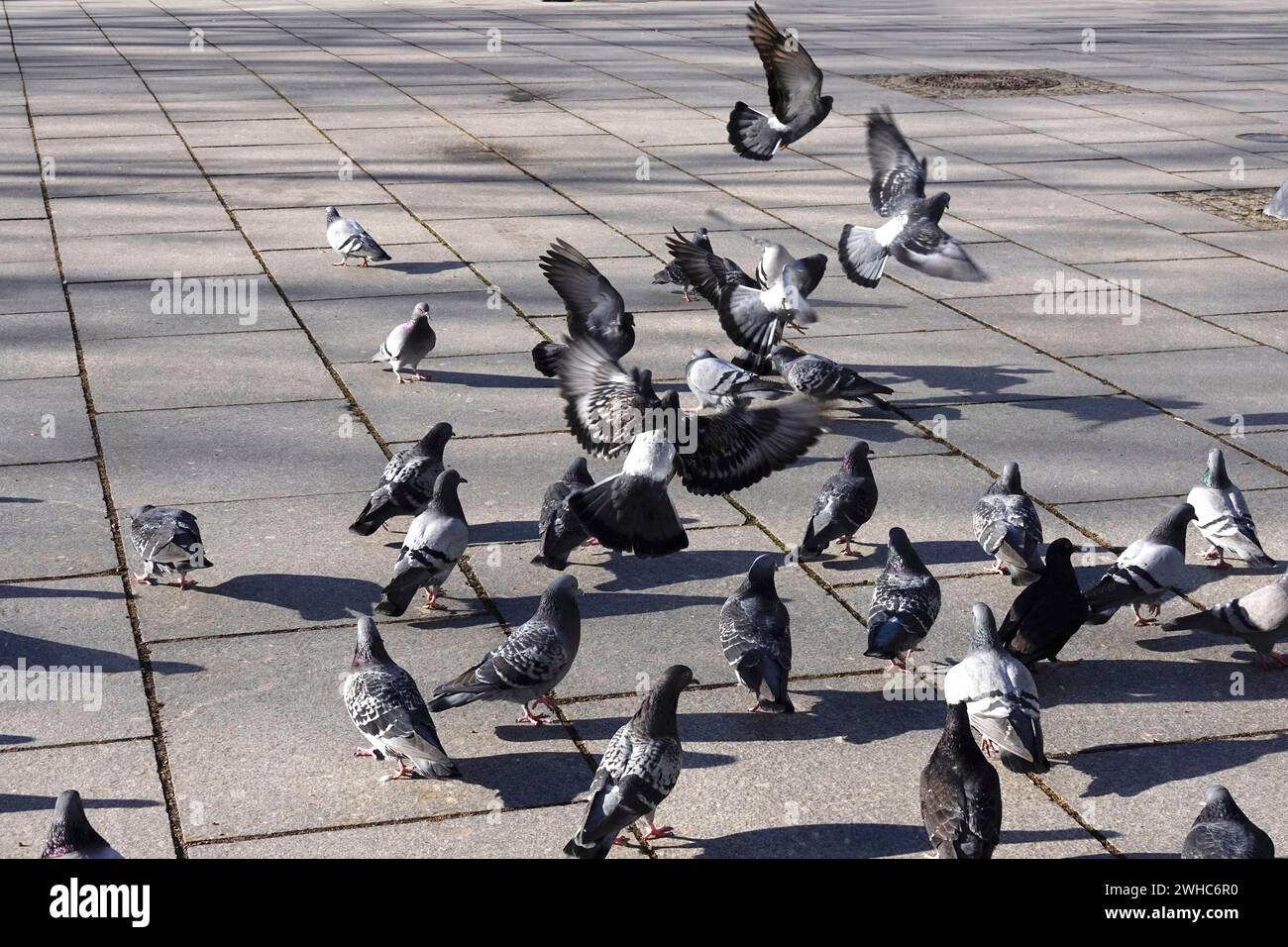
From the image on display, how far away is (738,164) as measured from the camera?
1535 centimetres

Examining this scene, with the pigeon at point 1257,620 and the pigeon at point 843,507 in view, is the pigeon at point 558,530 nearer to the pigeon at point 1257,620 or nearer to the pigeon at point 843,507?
the pigeon at point 843,507

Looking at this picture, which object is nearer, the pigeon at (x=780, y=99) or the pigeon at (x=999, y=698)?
the pigeon at (x=999, y=698)

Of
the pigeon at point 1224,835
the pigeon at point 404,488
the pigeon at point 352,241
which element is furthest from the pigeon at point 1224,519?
the pigeon at point 352,241

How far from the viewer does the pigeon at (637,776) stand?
453 cm

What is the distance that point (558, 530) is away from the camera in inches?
259

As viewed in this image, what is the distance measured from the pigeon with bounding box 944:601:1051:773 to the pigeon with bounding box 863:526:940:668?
371 mm

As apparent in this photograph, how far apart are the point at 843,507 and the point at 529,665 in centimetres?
197

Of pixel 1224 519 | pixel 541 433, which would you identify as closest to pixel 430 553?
pixel 541 433

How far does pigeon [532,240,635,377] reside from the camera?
8445 mm

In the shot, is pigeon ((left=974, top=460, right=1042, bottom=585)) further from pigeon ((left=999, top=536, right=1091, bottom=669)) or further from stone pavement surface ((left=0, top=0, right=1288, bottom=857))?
pigeon ((left=999, top=536, right=1091, bottom=669))

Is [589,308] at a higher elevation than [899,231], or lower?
lower

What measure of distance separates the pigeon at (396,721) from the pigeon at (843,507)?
7.49 ft

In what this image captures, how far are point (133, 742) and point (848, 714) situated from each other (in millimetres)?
2579

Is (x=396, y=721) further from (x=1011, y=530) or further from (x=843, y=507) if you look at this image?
(x=1011, y=530)
